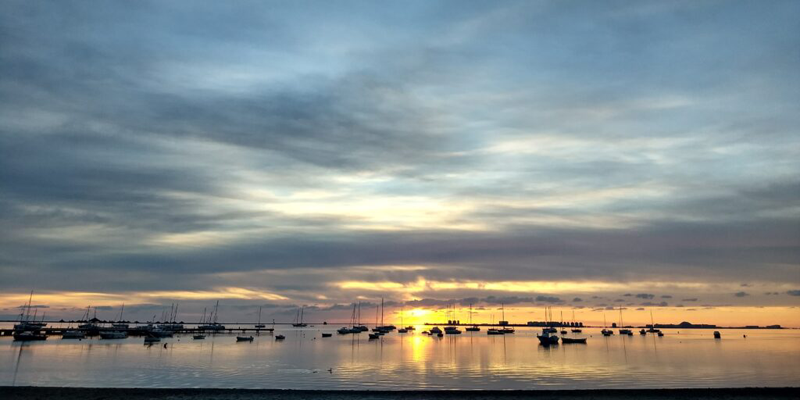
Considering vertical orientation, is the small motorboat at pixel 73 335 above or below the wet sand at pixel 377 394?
above

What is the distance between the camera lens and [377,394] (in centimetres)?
4741

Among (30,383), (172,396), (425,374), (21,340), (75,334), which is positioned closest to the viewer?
(172,396)

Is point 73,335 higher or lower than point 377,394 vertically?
higher

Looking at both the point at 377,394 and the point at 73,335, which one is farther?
the point at 73,335

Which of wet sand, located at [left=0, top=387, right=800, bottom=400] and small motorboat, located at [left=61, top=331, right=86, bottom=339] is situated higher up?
small motorboat, located at [left=61, top=331, right=86, bottom=339]

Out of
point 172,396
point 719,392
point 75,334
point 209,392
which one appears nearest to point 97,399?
point 172,396

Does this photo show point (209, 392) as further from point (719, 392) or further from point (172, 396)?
point (719, 392)

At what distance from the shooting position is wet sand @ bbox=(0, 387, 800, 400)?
4459cm

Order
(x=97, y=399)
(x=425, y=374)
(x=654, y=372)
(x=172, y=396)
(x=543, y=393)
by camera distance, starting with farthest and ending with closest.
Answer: (x=654, y=372), (x=425, y=374), (x=543, y=393), (x=172, y=396), (x=97, y=399)

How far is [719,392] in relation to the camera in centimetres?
4878

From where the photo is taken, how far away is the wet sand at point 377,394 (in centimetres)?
4459

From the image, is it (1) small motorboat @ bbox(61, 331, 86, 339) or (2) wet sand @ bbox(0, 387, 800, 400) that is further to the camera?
(1) small motorboat @ bbox(61, 331, 86, 339)

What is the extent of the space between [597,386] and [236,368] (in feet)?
168

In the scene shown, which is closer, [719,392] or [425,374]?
[719,392]
